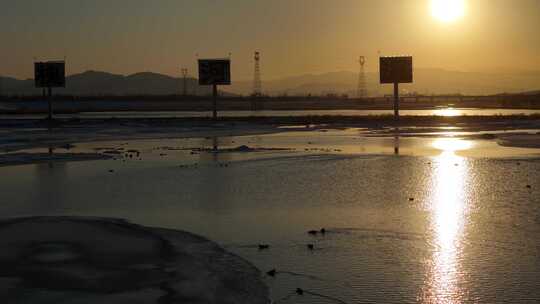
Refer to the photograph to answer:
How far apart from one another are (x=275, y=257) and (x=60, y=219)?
4866 mm

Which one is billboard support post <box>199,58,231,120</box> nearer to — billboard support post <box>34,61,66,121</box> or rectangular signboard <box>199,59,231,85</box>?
rectangular signboard <box>199,59,231,85</box>

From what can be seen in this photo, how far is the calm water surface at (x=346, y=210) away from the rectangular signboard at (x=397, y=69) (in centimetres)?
4222

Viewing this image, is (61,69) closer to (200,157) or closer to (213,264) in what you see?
(200,157)

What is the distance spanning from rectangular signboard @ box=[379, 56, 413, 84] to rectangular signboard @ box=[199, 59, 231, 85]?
48.4 ft

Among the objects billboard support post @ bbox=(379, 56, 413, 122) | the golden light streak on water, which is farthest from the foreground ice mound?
billboard support post @ bbox=(379, 56, 413, 122)

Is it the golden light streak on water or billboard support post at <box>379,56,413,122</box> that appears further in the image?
billboard support post at <box>379,56,413,122</box>

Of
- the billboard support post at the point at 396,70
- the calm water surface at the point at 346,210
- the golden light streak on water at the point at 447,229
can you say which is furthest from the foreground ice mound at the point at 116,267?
the billboard support post at the point at 396,70

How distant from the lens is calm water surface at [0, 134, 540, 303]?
918 cm

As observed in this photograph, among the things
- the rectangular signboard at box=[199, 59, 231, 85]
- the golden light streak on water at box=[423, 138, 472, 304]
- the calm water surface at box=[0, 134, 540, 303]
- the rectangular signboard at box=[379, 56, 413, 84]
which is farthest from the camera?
the rectangular signboard at box=[199, 59, 231, 85]

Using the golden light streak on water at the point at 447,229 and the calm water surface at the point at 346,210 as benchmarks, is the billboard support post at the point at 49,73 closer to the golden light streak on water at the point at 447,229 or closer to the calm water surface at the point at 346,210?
the calm water surface at the point at 346,210

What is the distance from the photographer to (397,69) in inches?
2704

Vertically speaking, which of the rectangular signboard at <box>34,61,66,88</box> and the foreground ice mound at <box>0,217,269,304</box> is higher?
the rectangular signboard at <box>34,61,66,88</box>

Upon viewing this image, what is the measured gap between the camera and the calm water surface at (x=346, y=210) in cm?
918

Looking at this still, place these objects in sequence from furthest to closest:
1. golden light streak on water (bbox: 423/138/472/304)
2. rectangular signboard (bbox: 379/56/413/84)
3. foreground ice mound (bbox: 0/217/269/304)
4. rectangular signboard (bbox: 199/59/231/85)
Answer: rectangular signboard (bbox: 199/59/231/85) → rectangular signboard (bbox: 379/56/413/84) → golden light streak on water (bbox: 423/138/472/304) → foreground ice mound (bbox: 0/217/269/304)
